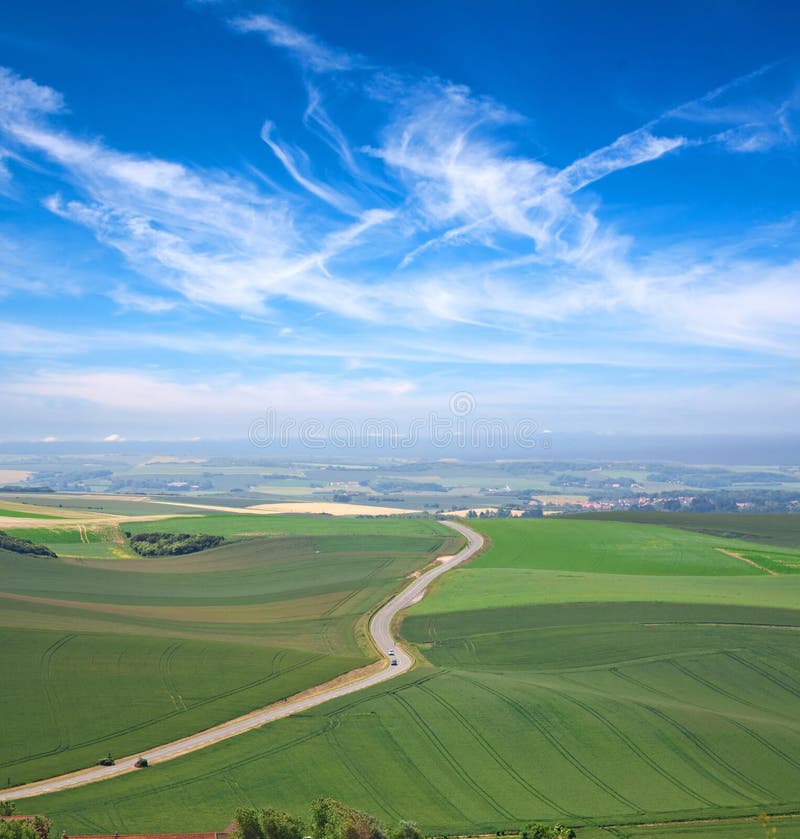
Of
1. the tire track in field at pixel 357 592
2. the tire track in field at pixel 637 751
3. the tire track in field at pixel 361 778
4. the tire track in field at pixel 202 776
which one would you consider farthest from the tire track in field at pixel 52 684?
the tire track in field at pixel 637 751

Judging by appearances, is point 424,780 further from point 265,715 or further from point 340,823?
point 265,715

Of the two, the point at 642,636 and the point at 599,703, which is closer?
the point at 599,703

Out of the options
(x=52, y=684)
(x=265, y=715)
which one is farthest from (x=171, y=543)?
(x=265, y=715)

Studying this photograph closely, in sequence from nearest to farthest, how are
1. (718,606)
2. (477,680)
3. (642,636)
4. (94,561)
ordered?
(477,680)
(642,636)
(718,606)
(94,561)

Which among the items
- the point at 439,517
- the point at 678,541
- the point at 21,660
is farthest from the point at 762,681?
the point at 439,517

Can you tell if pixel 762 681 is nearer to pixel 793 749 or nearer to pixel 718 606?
pixel 793 749

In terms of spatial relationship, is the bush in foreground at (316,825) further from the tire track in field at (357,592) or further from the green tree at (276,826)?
the tire track in field at (357,592)
